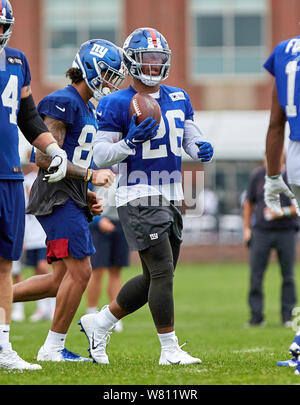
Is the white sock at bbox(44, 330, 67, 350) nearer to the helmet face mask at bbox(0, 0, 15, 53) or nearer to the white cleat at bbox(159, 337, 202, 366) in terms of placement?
the white cleat at bbox(159, 337, 202, 366)

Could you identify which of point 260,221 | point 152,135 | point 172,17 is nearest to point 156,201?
point 152,135

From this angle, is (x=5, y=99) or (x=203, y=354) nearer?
(x=5, y=99)

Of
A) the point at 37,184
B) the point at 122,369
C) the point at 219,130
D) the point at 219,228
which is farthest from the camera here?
the point at 219,130

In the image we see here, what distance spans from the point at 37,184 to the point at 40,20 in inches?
953

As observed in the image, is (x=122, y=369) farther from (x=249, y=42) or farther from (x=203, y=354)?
(x=249, y=42)

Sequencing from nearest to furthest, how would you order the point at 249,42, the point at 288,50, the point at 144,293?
the point at 288,50 < the point at 144,293 < the point at 249,42

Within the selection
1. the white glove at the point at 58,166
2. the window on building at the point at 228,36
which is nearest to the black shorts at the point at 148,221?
the white glove at the point at 58,166

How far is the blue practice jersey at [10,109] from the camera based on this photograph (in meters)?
4.89

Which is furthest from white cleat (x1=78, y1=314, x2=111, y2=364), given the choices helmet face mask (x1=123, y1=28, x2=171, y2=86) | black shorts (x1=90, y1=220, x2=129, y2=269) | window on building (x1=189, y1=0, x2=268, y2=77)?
window on building (x1=189, y1=0, x2=268, y2=77)

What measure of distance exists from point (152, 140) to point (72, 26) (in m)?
24.7

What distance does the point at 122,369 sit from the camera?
504 cm

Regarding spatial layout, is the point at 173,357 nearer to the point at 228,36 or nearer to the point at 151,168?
the point at 151,168

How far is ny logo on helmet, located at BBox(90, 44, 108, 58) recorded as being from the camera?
19.1 feet

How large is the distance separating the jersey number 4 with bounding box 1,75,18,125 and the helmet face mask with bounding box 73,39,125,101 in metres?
0.96
